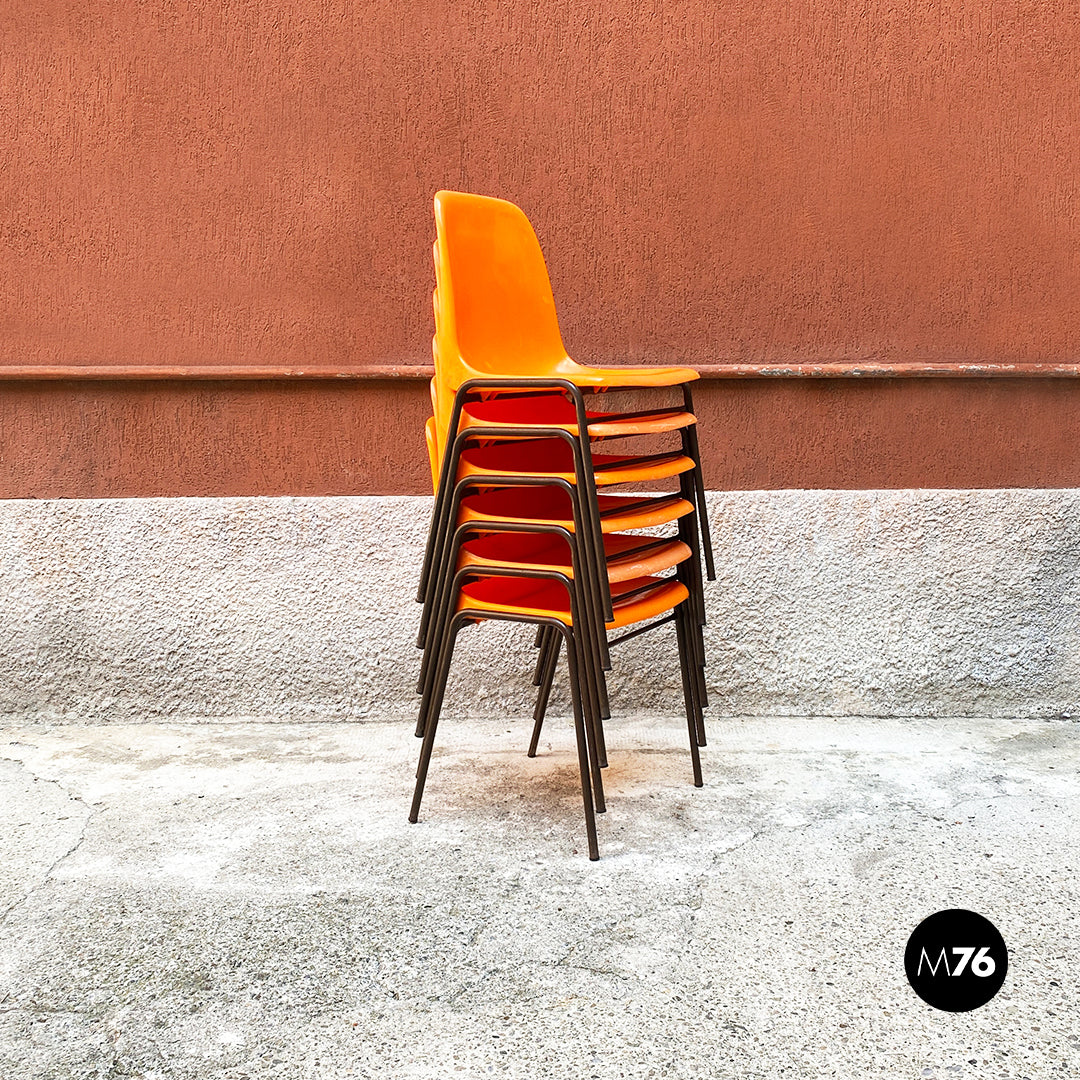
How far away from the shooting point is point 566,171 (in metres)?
3.17

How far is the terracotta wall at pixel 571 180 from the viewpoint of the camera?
3.14 m

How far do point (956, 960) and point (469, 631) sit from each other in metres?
1.73

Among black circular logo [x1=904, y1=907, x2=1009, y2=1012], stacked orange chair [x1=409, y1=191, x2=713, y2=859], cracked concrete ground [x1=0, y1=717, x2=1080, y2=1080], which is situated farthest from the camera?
stacked orange chair [x1=409, y1=191, x2=713, y2=859]

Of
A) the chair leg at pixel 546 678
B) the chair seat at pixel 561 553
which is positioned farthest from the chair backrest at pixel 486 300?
the chair leg at pixel 546 678

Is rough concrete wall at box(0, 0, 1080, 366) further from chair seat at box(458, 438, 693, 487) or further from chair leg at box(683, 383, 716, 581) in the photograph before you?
chair seat at box(458, 438, 693, 487)

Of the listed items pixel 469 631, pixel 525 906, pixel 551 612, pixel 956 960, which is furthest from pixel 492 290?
pixel 956 960

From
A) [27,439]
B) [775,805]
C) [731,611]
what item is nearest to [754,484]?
[731,611]

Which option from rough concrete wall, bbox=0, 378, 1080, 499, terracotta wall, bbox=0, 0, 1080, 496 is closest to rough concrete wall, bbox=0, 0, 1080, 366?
terracotta wall, bbox=0, 0, 1080, 496

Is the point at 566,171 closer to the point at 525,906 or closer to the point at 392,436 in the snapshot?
the point at 392,436

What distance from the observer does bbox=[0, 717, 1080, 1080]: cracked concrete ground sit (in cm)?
155

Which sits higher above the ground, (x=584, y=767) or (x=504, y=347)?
(x=504, y=347)

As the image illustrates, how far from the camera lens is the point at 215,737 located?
3.08 metres

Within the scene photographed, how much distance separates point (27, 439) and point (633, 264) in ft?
6.24

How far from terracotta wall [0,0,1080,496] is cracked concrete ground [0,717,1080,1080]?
1.03 meters
